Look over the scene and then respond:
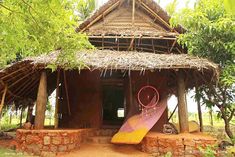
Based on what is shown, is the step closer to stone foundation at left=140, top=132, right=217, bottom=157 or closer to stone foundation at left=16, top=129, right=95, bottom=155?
stone foundation at left=16, top=129, right=95, bottom=155

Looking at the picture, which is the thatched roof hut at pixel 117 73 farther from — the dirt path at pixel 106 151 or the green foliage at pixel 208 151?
the green foliage at pixel 208 151

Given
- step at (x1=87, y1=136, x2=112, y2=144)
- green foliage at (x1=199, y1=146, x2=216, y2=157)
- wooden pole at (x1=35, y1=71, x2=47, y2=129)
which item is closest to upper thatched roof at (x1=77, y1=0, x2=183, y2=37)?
wooden pole at (x1=35, y1=71, x2=47, y2=129)

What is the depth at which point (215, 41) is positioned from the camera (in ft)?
29.8

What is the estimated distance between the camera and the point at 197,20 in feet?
29.9

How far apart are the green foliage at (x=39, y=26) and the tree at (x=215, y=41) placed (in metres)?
4.98

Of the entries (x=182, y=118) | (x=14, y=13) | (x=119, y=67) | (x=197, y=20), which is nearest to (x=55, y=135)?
(x=119, y=67)

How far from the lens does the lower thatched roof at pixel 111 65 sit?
27.3 feet

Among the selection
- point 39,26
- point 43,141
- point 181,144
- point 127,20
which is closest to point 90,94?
point 43,141

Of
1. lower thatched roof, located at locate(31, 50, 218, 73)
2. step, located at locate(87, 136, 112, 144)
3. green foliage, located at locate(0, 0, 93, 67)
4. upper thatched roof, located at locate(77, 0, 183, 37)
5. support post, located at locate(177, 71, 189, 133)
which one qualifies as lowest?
step, located at locate(87, 136, 112, 144)

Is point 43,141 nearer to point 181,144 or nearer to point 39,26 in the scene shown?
point 181,144

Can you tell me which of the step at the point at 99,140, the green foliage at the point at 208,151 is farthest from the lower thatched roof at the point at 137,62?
the step at the point at 99,140

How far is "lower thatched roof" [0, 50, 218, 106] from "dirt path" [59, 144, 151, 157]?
2.43 m

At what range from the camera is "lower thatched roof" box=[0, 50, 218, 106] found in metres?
8.34

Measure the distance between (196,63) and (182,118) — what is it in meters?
1.73
